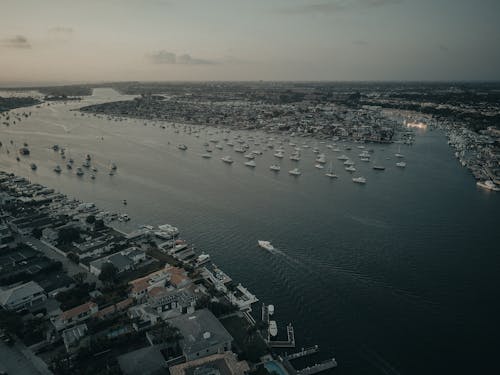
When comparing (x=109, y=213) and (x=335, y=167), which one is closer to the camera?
(x=109, y=213)

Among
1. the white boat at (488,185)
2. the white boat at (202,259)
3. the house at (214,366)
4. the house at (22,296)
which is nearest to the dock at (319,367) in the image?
the house at (214,366)

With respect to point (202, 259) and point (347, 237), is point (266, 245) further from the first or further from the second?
point (347, 237)

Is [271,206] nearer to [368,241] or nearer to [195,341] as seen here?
[368,241]

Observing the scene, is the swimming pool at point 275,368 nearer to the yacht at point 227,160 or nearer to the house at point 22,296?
the house at point 22,296

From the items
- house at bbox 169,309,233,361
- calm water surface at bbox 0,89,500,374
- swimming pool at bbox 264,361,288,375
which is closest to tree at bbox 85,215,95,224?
calm water surface at bbox 0,89,500,374

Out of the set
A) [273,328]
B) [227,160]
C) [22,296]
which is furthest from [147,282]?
[227,160]

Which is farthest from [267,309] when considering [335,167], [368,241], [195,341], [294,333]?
[335,167]
